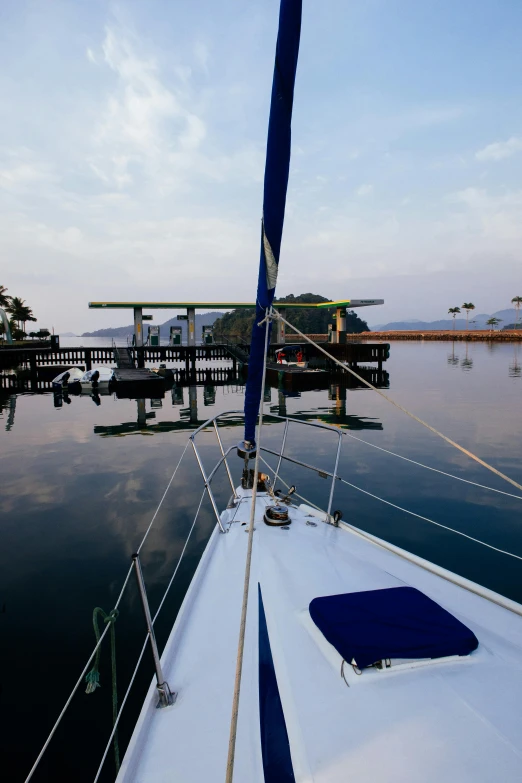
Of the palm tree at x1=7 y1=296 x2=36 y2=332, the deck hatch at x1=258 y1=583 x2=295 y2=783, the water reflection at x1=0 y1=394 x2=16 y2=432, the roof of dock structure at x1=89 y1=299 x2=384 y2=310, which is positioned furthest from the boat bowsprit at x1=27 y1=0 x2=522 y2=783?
the palm tree at x1=7 y1=296 x2=36 y2=332

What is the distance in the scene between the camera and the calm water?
452 centimetres

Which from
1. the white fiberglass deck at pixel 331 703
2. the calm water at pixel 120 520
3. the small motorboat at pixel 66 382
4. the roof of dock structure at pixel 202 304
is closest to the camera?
the white fiberglass deck at pixel 331 703

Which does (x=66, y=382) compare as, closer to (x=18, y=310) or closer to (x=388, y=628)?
(x=388, y=628)

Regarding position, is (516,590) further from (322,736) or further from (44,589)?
(44,589)

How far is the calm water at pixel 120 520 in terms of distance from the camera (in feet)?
14.8

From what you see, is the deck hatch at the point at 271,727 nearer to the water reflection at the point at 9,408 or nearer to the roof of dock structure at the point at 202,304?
the water reflection at the point at 9,408

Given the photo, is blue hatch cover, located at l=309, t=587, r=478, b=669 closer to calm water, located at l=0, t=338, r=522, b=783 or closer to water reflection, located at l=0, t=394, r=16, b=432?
calm water, located at l=0, t=338, r=522, b=783

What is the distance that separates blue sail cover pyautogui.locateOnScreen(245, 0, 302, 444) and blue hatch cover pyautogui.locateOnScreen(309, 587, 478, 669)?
3.21 metres

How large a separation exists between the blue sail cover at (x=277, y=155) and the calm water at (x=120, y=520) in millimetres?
4435

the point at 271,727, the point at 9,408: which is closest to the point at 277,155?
the point at 271,727

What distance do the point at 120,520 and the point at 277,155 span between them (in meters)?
7.55

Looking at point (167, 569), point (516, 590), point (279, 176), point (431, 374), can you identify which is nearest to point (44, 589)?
point (167, 569)

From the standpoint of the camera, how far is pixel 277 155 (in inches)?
167

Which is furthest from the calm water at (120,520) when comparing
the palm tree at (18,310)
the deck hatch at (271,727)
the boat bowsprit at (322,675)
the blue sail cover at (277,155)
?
the palm tree at (18,310)
